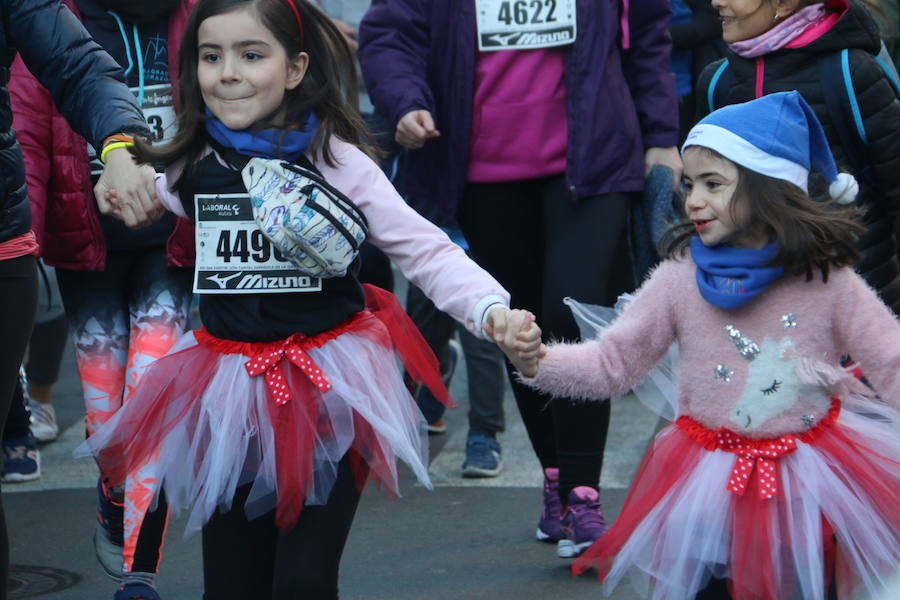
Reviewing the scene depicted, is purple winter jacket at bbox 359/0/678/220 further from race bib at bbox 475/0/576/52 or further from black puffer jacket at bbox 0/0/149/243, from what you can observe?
black puffer jacket at bbox 0/0/149/243

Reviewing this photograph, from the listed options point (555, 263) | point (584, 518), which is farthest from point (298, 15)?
point (584, 518)

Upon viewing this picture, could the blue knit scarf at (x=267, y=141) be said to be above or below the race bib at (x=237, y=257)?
above

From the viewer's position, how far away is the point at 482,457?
612cm

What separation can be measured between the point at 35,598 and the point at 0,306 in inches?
66.6

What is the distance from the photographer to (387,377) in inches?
138

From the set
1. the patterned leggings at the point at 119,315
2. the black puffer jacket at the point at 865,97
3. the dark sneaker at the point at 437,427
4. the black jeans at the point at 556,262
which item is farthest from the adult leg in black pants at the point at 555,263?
the dark sneaker at the point at 437,427

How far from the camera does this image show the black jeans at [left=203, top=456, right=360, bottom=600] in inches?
128

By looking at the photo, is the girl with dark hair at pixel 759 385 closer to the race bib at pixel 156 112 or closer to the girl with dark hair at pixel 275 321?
the girl with dark hair at pixel 275 321

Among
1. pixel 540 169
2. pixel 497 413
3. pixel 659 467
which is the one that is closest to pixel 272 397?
pixel 659 467

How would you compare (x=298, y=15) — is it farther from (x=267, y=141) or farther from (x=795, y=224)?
(x=795, y=224)

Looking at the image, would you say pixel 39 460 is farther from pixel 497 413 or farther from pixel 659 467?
pixel 659 467

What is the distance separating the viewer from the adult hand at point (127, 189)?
3385mm

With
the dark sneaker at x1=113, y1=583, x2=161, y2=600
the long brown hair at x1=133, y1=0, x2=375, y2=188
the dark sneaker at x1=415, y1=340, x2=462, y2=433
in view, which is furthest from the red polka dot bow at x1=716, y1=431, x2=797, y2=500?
the dark sneaker at x1=415, y1=340, x2=462, y2=433

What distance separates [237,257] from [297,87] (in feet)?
1.48
